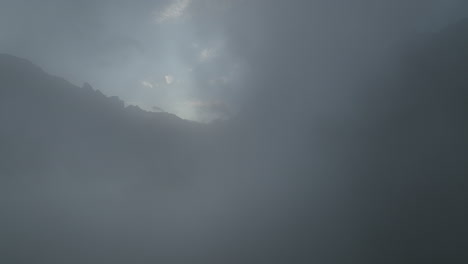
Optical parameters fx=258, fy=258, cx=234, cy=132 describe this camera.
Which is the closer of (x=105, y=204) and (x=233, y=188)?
(x=105, y=204)

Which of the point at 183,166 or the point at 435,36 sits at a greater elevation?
the point at 435,36

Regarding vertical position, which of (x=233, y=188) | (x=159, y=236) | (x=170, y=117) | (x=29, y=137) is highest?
(x=170, y=117)

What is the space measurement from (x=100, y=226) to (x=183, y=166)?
54.3 ft

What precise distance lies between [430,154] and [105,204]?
52631 millimetres

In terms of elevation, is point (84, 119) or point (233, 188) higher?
point (84, 119)

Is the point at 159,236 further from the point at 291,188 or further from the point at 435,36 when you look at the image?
the point at 435,36

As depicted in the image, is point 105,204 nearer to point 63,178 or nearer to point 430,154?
point 63,178

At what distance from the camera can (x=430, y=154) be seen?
38156 millimetres

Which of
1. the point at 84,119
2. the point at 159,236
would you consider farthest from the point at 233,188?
the point at 84,119

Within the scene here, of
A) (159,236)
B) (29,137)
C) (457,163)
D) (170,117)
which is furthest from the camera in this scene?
(170,117)

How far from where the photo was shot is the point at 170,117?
47.1 m

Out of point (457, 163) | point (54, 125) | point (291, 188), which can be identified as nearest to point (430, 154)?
point (457, 163)

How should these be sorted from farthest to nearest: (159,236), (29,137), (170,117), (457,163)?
(170,117), (159,236), (29,137), (457,163)

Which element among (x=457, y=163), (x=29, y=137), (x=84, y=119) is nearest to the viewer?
(x=457, y=163)
